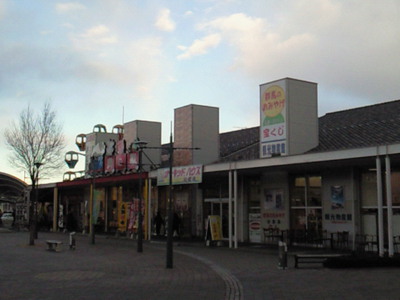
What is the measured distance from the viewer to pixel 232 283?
1267 cm

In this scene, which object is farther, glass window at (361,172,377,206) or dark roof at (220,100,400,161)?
dark roof at (220,100,400,161)

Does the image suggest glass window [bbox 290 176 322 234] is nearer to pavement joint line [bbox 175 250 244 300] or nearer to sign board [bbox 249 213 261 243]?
sign board [bbox 249 213 261 243]

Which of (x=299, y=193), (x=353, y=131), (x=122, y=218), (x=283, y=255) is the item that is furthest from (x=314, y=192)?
(x=122, y=218)

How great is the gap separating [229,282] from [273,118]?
12106 millimetres

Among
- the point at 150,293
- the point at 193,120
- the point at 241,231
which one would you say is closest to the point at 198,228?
the point at 241,231

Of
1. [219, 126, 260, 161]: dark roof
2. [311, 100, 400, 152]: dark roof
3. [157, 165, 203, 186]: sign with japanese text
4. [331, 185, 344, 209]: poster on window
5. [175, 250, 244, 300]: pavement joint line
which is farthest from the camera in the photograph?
[219, 126, 260, 161]: dark roof

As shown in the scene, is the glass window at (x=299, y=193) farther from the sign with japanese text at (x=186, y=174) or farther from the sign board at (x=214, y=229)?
the sign with japanese text at (x=186, y=174)

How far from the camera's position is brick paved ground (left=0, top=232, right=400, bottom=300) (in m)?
10.9

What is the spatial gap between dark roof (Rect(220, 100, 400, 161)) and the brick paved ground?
18.8 ft

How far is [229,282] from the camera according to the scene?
1285 centimetres

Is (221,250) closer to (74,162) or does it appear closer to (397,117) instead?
(397,117)

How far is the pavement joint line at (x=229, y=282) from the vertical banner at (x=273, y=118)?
22.8ft

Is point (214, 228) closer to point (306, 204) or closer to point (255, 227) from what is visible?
point (255, 227)

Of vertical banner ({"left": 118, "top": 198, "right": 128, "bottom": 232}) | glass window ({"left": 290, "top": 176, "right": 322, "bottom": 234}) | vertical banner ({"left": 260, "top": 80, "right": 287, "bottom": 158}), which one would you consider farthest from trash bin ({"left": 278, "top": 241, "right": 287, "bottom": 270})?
vertical banner ({"left": 118, "top": 198, "right": 128, "bottom": 232})
